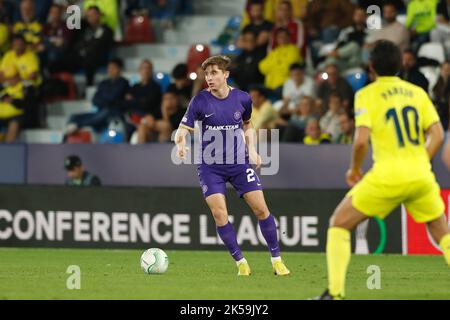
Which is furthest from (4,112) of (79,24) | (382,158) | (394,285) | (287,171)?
(382,158)

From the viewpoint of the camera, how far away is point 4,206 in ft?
53.9

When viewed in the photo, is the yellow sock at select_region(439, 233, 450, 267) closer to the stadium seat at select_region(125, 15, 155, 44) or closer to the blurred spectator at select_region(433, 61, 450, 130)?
the blurred spectator at select_region(433, 61, 450, 130)

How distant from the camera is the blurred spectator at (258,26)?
18906mm

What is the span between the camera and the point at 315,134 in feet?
55.4

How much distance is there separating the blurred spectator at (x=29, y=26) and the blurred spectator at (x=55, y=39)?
5.8 inches

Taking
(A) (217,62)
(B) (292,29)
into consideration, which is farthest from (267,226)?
(B) (292,29)

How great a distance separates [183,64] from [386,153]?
33.7 ft

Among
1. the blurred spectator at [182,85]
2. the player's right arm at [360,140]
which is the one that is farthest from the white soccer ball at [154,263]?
the blurred spectator at [182,85]

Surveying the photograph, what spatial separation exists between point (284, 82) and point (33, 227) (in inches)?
177

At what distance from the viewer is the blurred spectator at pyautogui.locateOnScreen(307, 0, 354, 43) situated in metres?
18.9

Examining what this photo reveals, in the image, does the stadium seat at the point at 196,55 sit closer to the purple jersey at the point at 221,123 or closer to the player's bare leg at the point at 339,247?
the purple jersey at the point at 221,123

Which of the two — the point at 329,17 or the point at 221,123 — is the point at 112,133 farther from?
the point at 221,123
